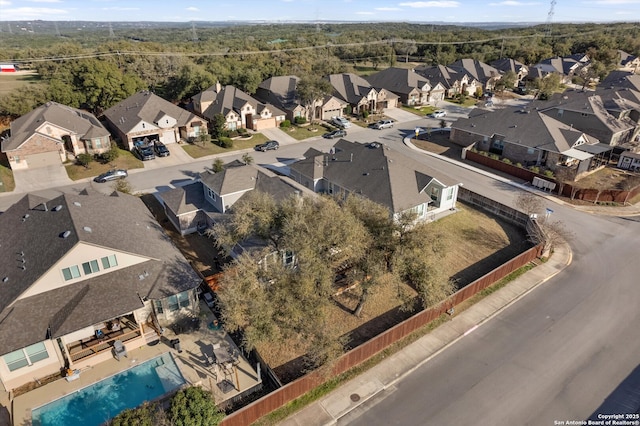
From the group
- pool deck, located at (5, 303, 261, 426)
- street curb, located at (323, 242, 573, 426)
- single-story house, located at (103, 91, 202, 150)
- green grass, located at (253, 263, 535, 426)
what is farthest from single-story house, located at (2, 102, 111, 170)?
street curb, located at (323, 242, 573, 426)

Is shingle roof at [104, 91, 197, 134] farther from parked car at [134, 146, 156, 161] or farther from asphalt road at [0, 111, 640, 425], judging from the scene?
asphalt road at [0, 111, 640, 425]

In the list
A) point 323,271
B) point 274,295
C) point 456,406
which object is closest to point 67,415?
point 274,295

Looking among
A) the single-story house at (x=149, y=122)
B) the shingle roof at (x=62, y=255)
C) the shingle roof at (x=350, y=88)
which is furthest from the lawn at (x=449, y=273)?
the shingle roof at (x=350, y=88)

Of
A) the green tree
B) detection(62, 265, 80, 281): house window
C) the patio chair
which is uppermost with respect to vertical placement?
detection(62, 265, 80, 281): house window

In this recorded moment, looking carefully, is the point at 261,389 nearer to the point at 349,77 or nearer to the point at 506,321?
the point at 506,321

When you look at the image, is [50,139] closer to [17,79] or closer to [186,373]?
[186,373]

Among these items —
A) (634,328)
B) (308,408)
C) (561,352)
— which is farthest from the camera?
(634,328)
